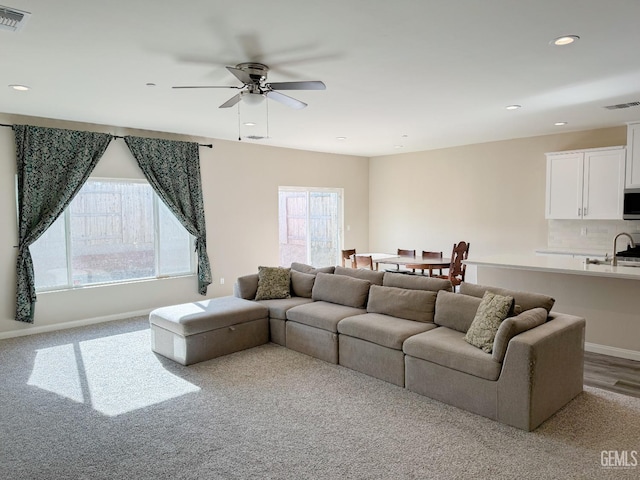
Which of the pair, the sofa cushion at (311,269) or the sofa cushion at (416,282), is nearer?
the sofa cushion at (416,282)

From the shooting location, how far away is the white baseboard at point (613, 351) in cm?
466

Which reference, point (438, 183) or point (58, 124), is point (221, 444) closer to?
point (58, 124)

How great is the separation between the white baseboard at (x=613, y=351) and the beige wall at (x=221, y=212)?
546cm

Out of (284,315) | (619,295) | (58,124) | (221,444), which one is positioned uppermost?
(58,124)

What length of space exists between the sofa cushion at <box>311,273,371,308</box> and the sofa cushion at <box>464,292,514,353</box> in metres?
1.47

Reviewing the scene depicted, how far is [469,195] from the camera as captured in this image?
27.9 ft

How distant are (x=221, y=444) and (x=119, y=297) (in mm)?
4244

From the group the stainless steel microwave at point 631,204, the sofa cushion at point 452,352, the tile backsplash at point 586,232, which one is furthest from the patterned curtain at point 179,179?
the stainless steel microwave at point 631,204

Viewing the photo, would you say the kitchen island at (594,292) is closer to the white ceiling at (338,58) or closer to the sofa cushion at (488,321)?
the sofa cushion at (488,321)

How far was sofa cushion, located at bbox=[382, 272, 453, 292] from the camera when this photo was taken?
4.54 m

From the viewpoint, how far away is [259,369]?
4.49m

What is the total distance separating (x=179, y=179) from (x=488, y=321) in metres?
5.30

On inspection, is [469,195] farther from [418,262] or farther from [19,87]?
[19,87]

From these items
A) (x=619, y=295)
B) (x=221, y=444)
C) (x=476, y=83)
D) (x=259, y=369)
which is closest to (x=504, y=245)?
(x=619, y=295)
